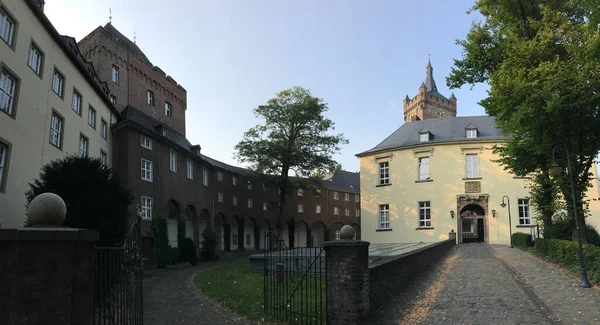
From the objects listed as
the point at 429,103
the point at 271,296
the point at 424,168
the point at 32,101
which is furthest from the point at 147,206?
the point at 429,103

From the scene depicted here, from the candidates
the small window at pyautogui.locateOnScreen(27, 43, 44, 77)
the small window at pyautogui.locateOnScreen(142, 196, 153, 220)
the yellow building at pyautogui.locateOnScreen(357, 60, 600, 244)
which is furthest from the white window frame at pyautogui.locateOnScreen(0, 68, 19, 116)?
the yellow building at pyautogui.locateOnScreen(357, 60, 600, 244)

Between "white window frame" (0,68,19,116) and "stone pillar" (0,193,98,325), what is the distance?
13468 millimetres

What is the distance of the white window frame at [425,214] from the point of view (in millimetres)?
37812

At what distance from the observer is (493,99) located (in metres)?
17.9

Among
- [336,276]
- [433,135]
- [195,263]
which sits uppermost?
[433,135]

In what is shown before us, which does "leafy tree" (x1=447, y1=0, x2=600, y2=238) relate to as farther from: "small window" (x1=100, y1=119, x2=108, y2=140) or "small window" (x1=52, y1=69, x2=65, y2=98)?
"small window" (x1=100, y1=119, x2=108, y2=140)

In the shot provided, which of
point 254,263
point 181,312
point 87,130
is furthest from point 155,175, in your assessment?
point 181,312

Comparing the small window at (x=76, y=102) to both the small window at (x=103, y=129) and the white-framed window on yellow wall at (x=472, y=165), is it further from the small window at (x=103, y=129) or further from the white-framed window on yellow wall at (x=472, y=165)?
the white-framed window on yellow wall at (x=472, y=165)

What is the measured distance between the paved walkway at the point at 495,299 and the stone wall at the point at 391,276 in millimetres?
215

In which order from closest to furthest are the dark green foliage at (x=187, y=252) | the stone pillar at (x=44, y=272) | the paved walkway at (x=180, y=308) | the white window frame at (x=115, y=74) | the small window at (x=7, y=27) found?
the stone pillar at (x=44, y=272) < the paved walkway at (x=180, y=308) < the small window at (x=7, y=27) < the dark green foliage at (x=187, y=252) < the white window frame at (x=115, y=74)

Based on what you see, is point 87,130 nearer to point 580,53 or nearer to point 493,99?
point 493,99

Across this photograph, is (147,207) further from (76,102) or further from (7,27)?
(7,27)

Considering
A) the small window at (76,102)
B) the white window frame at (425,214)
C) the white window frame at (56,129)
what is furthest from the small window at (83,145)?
the white window frame at (425,214)

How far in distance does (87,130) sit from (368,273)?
2116 centimetres
